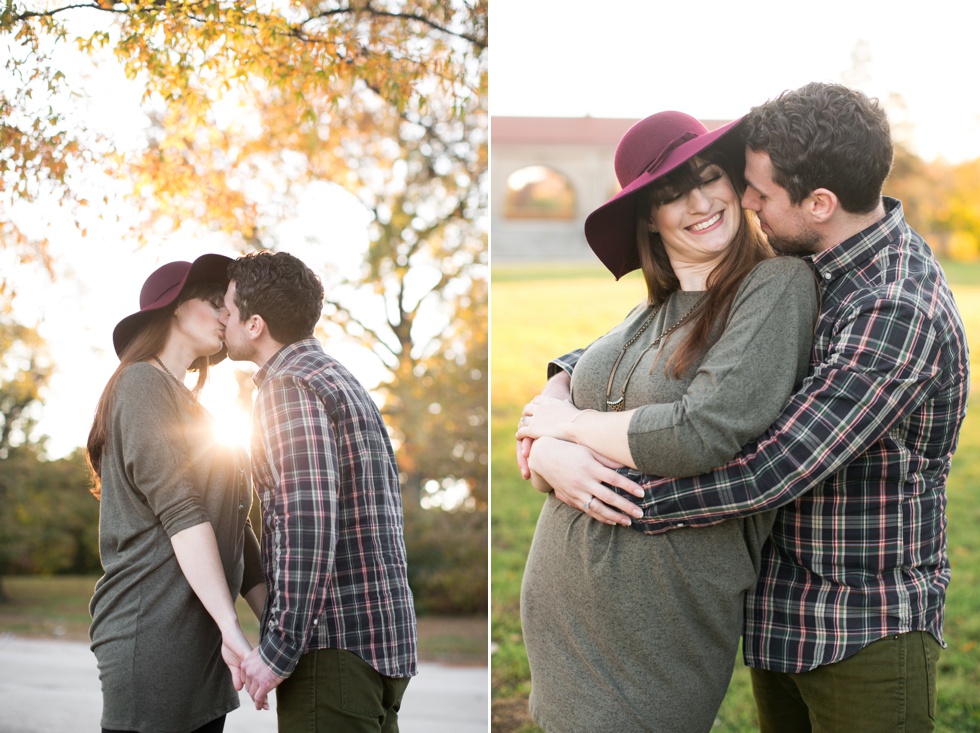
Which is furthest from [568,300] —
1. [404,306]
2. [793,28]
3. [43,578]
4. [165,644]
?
[165,644]

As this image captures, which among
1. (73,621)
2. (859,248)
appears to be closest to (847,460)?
(859,248)

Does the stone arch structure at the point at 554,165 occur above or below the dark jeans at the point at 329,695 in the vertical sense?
above

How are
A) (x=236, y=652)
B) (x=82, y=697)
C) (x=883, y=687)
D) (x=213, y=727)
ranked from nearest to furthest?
(x=883, y=687), (x=236, y=652), (x=213, y=727), (x=82, y=697)

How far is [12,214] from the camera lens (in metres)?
2.82

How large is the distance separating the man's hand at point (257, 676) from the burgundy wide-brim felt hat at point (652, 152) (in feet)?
4.04

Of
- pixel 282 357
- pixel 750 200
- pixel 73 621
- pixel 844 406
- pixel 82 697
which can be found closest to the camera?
pixel 844 406

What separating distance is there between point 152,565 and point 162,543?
0.18 ft

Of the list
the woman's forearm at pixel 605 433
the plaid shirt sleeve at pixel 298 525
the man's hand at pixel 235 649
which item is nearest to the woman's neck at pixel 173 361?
the plaid shirt sleeve at pixel 298 525

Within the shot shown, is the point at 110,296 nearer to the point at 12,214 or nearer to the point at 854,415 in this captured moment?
the point at 12,214

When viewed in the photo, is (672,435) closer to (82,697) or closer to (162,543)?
(162,543)

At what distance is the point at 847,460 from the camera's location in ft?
5.64

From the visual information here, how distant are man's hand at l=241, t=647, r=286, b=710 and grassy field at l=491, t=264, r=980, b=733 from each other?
2030 millimetres

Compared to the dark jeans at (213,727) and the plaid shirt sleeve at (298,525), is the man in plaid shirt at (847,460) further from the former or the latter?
the dark jeans at (213,727)

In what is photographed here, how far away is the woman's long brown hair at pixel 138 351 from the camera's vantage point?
219 cm
